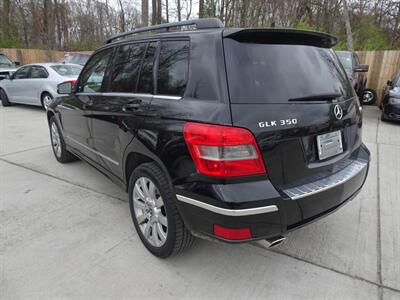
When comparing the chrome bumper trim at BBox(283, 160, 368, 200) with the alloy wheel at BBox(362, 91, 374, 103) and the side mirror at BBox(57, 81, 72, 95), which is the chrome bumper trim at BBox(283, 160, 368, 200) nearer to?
the side mirror at BBox(57, 81, 72, 95)

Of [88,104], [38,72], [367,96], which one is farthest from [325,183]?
[367,96]

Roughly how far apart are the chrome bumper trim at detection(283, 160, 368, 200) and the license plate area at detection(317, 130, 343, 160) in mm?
156

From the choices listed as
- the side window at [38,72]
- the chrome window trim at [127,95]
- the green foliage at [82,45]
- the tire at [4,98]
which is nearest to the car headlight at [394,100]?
the chrome window trim at [127,95]

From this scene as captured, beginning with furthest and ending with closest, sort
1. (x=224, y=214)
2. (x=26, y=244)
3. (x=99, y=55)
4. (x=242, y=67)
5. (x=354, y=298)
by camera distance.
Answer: (x=99, y=55) → (x=26, y=244) → (x=354, y=298) → (x=242, y=67) → (x=224, y=214)

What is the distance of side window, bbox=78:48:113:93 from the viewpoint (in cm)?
315

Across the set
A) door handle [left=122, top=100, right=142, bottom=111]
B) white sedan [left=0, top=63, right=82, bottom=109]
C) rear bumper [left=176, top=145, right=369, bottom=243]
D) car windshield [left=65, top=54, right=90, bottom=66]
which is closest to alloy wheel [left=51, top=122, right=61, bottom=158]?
door handle [left=122, top=100, right=142, bottom=111]

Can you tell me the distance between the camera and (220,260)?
7.95 feet

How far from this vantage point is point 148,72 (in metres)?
2.42

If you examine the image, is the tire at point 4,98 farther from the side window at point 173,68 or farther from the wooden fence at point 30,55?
the wooden fence at point 30,55

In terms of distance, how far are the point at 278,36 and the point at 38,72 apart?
8.95 m

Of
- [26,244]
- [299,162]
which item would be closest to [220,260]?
[299,162]

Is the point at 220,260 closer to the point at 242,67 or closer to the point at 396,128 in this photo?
the point at 242,67

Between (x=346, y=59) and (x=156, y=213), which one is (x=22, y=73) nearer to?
(x=156, y=213)

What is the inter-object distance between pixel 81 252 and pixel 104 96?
1476 millimetres
